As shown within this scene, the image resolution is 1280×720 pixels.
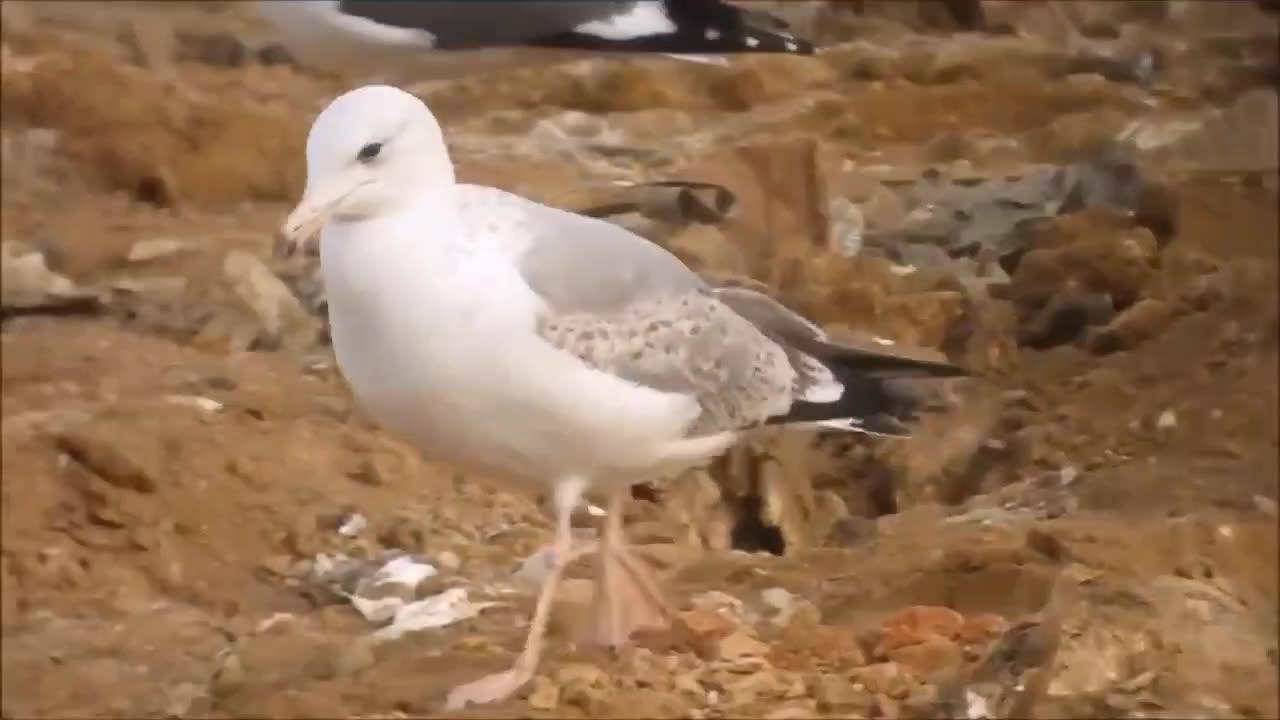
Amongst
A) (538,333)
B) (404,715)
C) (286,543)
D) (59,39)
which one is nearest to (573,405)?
(538,333)

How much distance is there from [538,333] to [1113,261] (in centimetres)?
57

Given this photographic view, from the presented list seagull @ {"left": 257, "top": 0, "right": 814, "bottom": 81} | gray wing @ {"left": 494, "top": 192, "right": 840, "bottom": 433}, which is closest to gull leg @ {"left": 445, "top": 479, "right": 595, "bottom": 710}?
gray wing @ {"left": 494, "top": 192, "right": 840, "bottom": 433}

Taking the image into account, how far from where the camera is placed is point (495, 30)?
45.9 inches

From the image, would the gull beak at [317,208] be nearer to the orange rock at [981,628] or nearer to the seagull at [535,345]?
the seagull at [535,345]

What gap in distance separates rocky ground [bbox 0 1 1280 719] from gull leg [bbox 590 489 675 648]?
0.02 m

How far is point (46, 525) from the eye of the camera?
1.31 m

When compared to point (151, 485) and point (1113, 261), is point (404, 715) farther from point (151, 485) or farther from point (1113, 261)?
point (1113, 261)

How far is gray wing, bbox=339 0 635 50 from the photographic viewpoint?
113cm

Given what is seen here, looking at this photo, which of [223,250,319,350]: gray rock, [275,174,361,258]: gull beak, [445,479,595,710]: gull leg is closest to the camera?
[275,174,361,258]: gull beak

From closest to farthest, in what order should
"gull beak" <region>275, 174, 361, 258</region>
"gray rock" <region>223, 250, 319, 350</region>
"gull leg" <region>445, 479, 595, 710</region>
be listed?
"gull beak" <region>275, 174, 361, 258</region>, "gull leg" <region>445, 479, 595, 710</region>, "gray rock" <region>223, 250, 319, 350</region>

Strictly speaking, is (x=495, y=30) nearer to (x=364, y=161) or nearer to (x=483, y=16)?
(x=483, y=16)

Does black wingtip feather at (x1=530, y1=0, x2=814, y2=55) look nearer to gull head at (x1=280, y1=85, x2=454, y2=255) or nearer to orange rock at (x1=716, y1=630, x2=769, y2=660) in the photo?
gull head at (x1=280, y1=85, x2=454, y2=255)

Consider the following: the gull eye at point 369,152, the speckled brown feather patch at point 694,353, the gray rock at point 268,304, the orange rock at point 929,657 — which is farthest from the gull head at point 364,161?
the orange rock at point 929,657

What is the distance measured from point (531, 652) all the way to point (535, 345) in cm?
21
